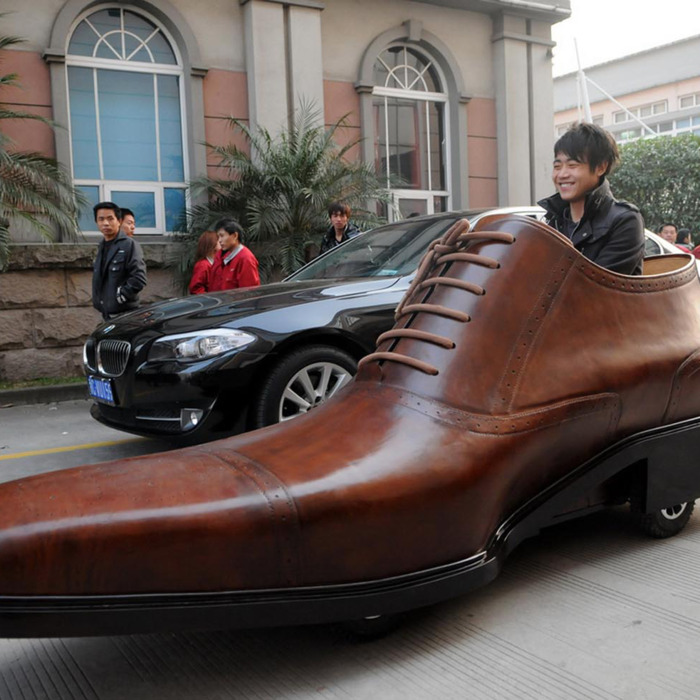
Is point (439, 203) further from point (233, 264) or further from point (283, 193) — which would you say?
point (233, 264)

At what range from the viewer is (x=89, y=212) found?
361 inches

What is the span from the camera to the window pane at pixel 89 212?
9102mm

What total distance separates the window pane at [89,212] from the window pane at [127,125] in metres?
0.26

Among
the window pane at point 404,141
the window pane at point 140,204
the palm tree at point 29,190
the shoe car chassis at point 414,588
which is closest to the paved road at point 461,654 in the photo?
the shoe car chassis at point 414,588

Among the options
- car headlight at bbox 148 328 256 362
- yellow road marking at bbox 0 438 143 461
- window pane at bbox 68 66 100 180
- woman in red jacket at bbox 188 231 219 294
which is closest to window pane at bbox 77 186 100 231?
window pane at bbox 68 66 100 180

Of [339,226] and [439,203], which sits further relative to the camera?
[439,203]

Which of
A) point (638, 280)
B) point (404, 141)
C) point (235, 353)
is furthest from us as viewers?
point (404, 141)

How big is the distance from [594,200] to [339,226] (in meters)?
4.27

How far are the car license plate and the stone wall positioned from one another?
4.28 meters

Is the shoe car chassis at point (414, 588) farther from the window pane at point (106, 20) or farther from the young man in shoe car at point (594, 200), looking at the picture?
the window pane at point (106, 20)

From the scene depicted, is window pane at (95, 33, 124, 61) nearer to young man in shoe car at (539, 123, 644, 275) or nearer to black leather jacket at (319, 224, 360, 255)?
black leather jacket at (319, 224, 360, 255)

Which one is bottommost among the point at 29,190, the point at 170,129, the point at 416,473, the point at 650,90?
the point at 416,473

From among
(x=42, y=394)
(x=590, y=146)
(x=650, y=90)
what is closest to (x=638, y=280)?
(x=590, y=146)

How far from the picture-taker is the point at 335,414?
2.00 meters
